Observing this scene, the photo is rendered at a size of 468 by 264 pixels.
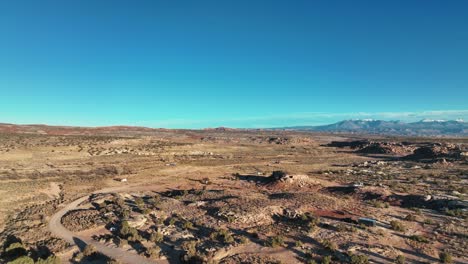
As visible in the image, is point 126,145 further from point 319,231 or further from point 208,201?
point 319,231

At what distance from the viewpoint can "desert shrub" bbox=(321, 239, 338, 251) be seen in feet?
67.6

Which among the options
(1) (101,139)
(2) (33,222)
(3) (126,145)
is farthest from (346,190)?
(1) (101,139)

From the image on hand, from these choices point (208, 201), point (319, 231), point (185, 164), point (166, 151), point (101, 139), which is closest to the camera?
point (319, 231)

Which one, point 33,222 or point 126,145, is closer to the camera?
point 33,222

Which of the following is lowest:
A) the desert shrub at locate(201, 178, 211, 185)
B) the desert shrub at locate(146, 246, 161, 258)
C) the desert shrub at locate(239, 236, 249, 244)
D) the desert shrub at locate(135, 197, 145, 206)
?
the desert shrub at locate(201, 178, 211, 185)

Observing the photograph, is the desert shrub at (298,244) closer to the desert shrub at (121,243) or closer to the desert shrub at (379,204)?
the desert shrub at (121,243)

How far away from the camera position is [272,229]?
80.5 feet

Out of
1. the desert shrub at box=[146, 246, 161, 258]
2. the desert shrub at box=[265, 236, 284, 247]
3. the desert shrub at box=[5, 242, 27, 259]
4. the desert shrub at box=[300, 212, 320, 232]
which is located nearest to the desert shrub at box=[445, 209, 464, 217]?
the desert shrub at box=[300, 212, 320, 232]

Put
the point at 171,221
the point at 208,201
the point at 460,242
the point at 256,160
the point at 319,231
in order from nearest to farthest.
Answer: the point at 460,242 < the point at 319,231 < the point at 171,221 < the point at 208,201 < the point at 256,160

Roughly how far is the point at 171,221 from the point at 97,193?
1662 centimetres

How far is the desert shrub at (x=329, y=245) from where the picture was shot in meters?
20.6

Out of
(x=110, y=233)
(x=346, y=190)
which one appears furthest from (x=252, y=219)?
(x=346, y=190)

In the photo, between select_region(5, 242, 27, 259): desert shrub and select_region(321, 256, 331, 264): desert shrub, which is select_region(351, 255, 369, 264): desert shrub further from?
select_region(5, 242, 27, 259): desert shrub

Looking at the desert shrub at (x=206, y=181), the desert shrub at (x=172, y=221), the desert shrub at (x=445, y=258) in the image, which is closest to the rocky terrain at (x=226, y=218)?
the desert shrub at (x=445, y=258)
